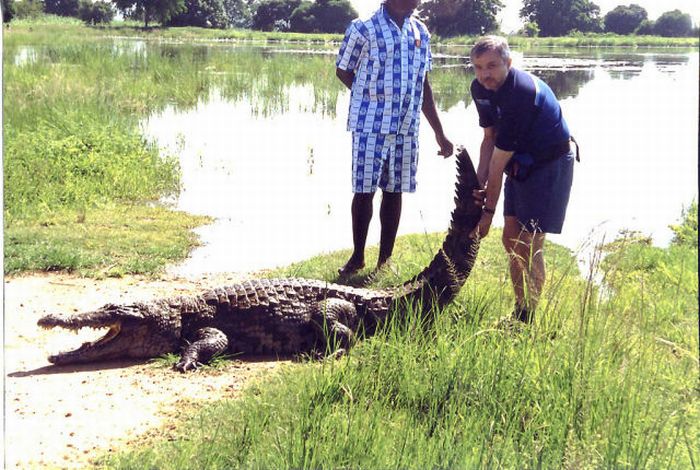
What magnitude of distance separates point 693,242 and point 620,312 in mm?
3350

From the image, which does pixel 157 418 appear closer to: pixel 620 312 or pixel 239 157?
pixel 620 312

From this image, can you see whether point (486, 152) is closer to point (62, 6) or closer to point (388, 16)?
point (388, 16)

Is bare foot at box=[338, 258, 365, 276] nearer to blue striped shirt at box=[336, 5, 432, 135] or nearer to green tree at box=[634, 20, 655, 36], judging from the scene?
blue striped shirt at box=[336, 5, 432, 135]

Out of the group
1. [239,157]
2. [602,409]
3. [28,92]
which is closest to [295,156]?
[239,157]

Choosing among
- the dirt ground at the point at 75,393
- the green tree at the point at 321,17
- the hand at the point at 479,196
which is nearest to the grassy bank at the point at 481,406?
the dirt ground at the point at 75,393

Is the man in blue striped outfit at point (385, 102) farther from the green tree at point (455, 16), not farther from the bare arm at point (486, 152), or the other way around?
the bare arm at point (486, 152)

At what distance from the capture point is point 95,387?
3.69 meters

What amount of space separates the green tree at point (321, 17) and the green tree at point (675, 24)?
42.8 ft

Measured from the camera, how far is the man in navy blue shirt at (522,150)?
12.0 feet

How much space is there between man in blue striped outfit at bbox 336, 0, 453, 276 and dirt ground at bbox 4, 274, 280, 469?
156 cm

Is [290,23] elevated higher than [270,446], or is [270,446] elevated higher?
[290,23]

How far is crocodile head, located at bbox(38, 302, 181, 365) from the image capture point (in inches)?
159

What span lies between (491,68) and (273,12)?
19.4m

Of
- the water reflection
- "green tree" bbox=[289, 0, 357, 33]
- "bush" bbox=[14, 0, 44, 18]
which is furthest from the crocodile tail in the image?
"green tree" bbox=[289, 0, 357, 33]
